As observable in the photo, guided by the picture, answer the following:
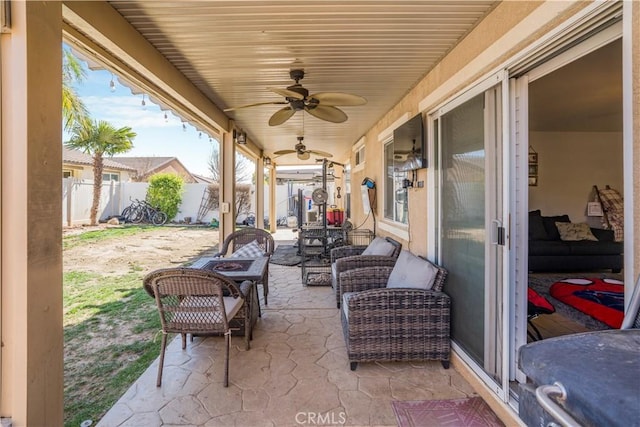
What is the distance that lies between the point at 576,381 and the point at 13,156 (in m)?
2.21

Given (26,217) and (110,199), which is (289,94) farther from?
(110,199)

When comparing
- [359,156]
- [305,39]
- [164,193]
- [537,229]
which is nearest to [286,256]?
[359,156]

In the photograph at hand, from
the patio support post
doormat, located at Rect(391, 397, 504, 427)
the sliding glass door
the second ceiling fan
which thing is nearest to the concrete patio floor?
doormat, located at Rect(391, 397, 504, 427)

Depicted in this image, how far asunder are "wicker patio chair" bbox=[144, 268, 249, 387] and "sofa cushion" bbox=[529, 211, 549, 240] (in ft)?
17.5

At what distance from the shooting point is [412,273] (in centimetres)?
292

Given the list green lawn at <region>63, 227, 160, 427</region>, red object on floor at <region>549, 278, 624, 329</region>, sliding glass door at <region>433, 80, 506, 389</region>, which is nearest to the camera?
sliding glass door at <region>433, 80, 506, 389</region>

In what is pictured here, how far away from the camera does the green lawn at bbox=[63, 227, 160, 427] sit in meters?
2.25

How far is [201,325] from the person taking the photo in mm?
2500

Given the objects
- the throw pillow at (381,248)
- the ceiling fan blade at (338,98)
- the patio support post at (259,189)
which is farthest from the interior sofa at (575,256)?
the patio support post at (259,189)

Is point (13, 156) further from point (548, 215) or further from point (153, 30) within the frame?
point (548, 215)

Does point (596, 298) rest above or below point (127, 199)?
below

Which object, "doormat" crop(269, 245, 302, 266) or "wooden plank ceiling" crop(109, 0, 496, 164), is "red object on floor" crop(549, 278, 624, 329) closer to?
"wooden plank ceiling" crop(109, 0, 496, 164)

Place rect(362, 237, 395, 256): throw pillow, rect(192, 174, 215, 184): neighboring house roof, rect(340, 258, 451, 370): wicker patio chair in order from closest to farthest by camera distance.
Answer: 1. rect(340, 258, 451, 370): wicker patio chair
2. rect(362, 237, 395, 256): throw pillow
3. rect(192, 174, 215, 184): neighboring house roof

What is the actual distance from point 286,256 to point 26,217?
20.2 ft
